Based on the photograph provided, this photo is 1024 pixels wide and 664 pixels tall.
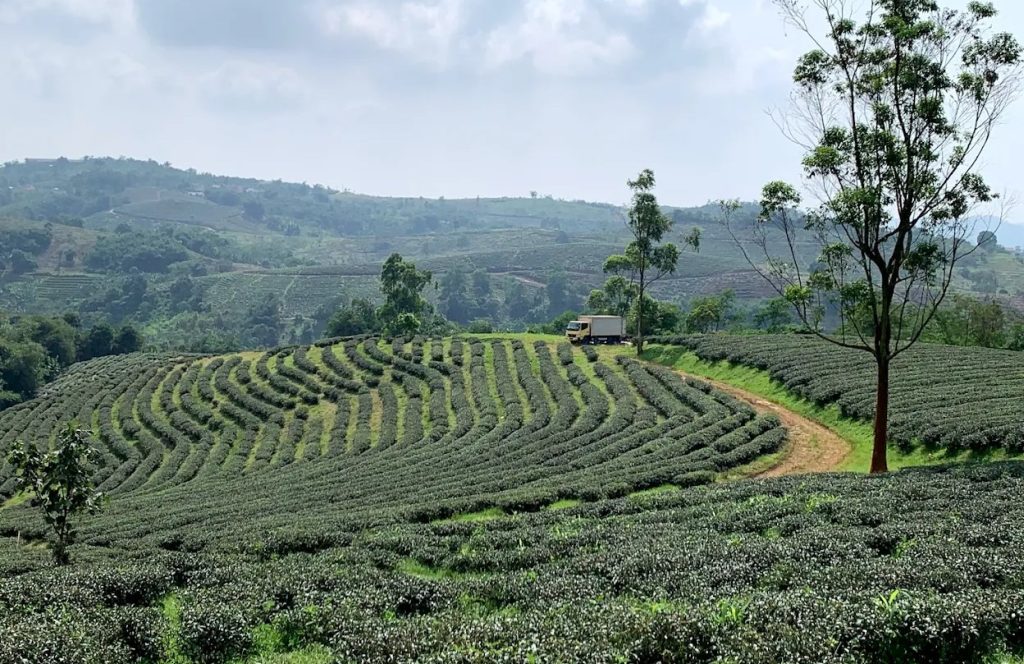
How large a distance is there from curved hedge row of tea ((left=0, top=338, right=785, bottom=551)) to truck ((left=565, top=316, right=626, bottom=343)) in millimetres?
3884

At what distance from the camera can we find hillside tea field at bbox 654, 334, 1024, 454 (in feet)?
95.7

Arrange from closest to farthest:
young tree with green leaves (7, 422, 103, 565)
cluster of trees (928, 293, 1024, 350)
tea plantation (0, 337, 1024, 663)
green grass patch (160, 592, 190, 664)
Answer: tea plantation (0, 337, 1024, 663) < green grass patch (160, 592, 190, 664) < young tree with green leaves (7, 422, 103, 565) < cluster of trees (928, 293, 1024, 350)

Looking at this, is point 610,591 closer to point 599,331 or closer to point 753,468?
point 753,468

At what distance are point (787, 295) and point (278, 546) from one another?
58.9 ft

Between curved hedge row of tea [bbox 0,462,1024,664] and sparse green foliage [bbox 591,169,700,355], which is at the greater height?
sparse green foliage [bbox 591,169,700,355]

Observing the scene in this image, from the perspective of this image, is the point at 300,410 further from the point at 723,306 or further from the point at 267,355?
the point at 723,306

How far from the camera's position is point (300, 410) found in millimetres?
56281

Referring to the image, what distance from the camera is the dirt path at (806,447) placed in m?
31.6

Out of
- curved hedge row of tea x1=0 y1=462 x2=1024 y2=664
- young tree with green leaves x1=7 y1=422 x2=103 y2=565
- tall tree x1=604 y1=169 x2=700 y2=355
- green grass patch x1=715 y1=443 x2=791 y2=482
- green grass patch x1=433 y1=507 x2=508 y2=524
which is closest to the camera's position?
curved hedge row of tea x1=0 y1=462 x2=1024 y2=664

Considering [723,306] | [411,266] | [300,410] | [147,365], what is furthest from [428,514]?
[723,306]

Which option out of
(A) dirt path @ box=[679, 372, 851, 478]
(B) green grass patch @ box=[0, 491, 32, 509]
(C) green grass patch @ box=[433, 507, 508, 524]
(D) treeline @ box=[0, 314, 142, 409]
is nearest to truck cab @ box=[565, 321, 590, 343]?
(A) dirt path @ box=[679, 372, 851, 478]

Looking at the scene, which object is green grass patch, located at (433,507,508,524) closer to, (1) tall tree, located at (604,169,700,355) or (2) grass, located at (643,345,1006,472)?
(2) grass, located at (643,345,1006,472)

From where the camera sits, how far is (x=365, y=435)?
4788 cm

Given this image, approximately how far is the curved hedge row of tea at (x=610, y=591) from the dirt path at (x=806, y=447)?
405 inches
